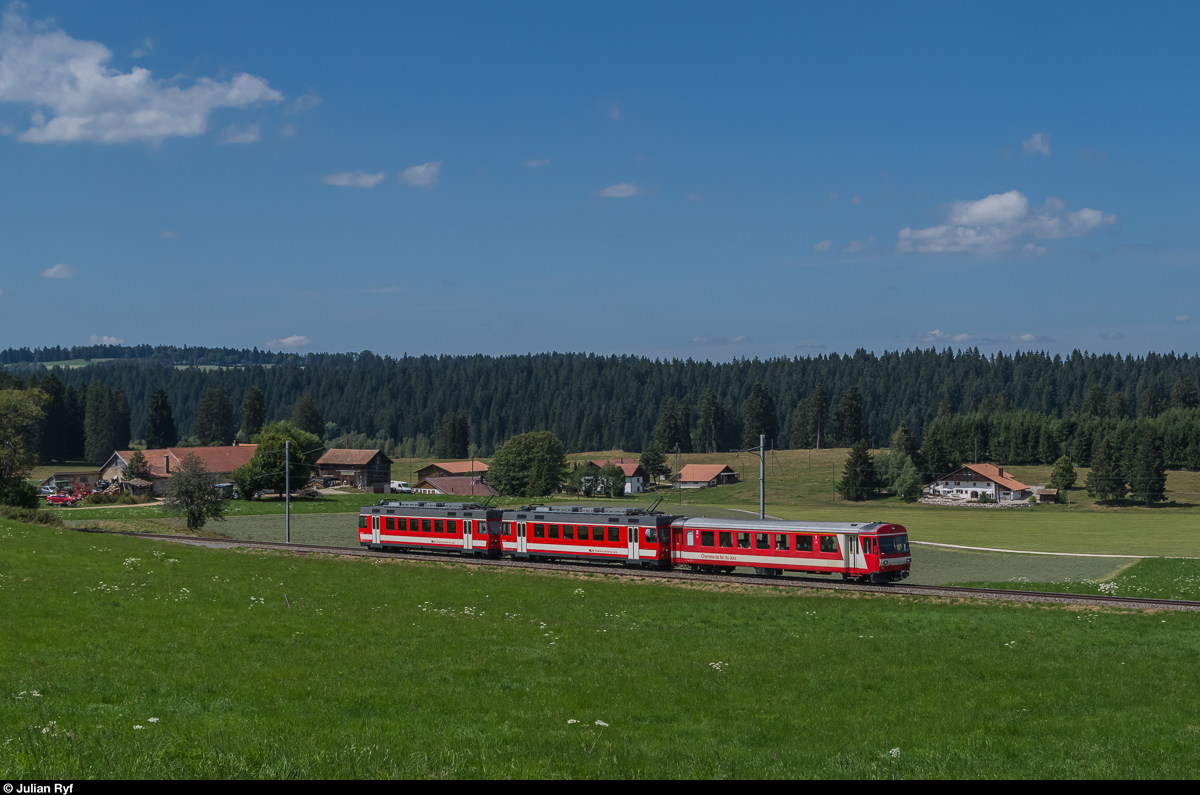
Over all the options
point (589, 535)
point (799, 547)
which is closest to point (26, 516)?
point (589, 535)

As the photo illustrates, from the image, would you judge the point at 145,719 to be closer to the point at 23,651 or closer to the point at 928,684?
the point at 23,651

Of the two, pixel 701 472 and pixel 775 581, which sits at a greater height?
pixel 775 581

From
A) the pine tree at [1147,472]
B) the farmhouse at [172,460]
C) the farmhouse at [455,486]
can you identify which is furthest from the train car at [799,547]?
the pine tree at [1147,472]

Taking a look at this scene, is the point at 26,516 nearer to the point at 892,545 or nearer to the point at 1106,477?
the point at 892,545

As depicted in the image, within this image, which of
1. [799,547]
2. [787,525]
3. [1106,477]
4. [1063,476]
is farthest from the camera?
[1063,476]

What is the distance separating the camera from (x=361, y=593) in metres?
37.5

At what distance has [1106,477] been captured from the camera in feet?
517

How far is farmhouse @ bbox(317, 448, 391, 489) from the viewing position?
183125 millimetres

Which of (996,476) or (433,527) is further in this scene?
(996,476)

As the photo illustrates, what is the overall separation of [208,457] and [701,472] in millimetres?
89593

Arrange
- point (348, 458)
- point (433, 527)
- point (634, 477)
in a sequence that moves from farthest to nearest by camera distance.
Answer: point (634, 477)
point (348, 458)
point (433, 527)

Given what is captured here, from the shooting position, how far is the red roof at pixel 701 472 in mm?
186837

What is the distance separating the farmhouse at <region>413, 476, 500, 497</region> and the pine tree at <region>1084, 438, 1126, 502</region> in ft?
329

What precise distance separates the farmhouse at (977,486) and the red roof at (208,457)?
115m
